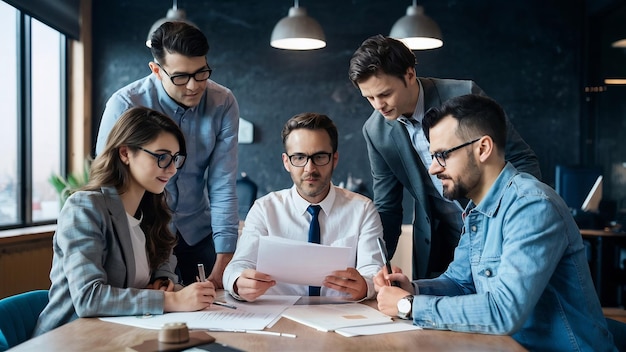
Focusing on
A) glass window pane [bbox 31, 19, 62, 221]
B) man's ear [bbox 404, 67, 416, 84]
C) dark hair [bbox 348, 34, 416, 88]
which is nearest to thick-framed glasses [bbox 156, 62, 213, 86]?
dark hair [bbox 348, 34, 416, 88]

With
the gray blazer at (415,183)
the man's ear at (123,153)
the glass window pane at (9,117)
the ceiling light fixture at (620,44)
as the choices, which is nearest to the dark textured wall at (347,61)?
the ceiling light fixture at (620,44)

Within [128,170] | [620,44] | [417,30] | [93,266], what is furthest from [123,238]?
[620,44]

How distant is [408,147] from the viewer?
252 centimetres

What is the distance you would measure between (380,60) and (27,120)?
3.26 metres

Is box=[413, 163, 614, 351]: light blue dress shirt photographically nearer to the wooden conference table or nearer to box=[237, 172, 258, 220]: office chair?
the wooden conference table

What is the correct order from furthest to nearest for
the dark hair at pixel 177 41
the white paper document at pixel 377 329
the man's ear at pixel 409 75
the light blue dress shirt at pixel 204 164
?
the light blue dress shirt at pixel 204 164, the man's ear at pixel 409 75, the dark hair at pixel 177 41, the white paper document at pixel 377 329

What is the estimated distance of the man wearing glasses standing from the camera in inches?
90.4

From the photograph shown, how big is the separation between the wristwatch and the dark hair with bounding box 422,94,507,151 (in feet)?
1.52

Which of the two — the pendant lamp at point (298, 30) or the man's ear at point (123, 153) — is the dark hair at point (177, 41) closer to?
the man's ear at point (123, 153)

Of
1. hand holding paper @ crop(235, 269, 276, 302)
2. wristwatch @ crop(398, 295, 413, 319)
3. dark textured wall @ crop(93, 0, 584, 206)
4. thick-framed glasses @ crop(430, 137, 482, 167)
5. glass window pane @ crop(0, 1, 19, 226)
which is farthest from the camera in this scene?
dark textured wall @ crop(93, 0, 584, 206)

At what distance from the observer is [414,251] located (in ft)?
9.14

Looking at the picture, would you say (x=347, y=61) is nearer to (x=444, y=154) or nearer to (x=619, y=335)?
(x=444, y=154)

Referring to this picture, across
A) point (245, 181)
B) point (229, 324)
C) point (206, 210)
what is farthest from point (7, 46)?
point (229, 324)

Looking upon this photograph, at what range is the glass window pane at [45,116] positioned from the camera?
4723 millimetres
